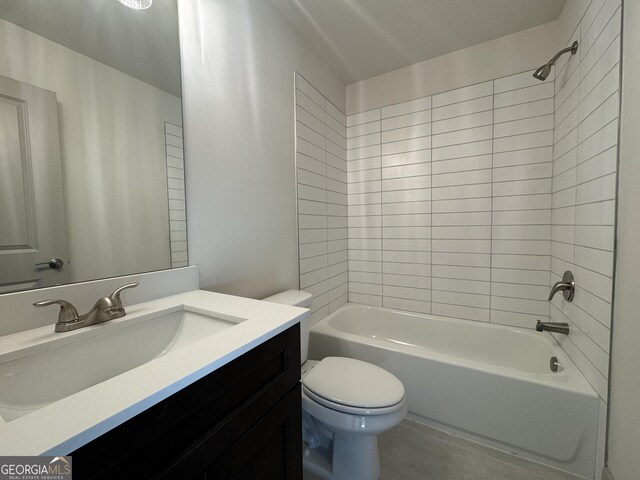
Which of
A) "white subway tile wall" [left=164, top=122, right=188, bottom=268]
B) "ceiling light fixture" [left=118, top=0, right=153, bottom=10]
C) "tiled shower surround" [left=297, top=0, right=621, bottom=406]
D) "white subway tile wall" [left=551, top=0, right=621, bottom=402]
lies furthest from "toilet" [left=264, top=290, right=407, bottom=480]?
"ceiling light fixture" [left=118, top=0, right=153, bottom=10]

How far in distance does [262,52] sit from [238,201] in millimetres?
849

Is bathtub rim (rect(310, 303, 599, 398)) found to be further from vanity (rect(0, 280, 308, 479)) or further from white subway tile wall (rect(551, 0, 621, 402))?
vanity (rect(0, 280, 308, 479))

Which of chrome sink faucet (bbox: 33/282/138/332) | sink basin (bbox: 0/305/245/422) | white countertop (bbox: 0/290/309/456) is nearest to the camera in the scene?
white countertop (bbox: 0/290/309/456)

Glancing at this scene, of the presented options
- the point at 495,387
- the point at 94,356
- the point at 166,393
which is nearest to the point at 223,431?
the point at 166,393

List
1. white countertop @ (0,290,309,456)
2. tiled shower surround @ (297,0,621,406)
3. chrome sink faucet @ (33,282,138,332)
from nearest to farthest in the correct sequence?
white countertop @ (0,290,309,456), chrome sink faucet @ (33,282,138,332), tiled shower surround @ (297,0,621,406)

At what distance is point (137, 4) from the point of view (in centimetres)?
95

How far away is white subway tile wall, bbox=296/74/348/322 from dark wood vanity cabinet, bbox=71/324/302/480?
102 centimetres

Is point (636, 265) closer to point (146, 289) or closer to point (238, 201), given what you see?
point (238, 201)

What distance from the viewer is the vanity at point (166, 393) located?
37 centimetres

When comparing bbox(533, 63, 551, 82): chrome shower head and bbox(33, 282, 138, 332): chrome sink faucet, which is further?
bbox(533, 63, 551, 82): chrome shower head

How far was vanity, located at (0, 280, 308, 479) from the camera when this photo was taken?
37cm

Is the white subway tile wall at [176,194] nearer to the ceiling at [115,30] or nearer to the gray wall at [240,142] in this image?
the gray wall at [240,142]

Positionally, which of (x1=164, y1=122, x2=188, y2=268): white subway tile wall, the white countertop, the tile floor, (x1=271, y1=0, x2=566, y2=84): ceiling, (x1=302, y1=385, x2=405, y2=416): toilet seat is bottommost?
the tile floor

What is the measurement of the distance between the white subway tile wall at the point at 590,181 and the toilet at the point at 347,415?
0.92m
